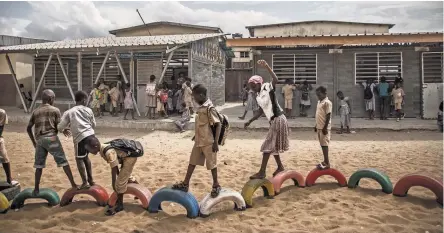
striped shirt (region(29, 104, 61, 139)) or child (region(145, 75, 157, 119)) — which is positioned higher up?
child (region(145, 75, 157, 119))

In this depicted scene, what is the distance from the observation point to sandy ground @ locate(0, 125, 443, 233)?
380 cm

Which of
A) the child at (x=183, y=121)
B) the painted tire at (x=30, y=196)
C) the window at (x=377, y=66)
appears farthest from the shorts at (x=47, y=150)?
the window at (x=377, y=66)

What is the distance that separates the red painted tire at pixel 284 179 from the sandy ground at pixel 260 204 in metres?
0.10

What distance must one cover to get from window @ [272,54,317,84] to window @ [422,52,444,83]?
3978mm

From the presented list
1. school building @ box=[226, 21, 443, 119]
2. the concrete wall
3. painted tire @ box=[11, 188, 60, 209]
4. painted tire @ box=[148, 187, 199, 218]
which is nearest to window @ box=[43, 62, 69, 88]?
school building @ box=[226, 21, 443, 119]

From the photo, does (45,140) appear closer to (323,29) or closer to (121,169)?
(121,169)

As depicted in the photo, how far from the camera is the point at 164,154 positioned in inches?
311

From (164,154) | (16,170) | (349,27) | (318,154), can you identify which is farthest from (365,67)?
(349,27)

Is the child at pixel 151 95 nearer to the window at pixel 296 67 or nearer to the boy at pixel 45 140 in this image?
the window at pixel 296 67

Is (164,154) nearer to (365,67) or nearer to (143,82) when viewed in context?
(143,82)

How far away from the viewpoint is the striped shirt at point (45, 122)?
15.1 ft

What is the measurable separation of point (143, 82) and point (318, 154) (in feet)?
31.1

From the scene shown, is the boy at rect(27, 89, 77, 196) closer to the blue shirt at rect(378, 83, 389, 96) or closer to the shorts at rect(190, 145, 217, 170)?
the shorts at rect(190, 145, 217, 170)

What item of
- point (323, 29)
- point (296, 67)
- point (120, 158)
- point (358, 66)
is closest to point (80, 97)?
point (120, 158)
